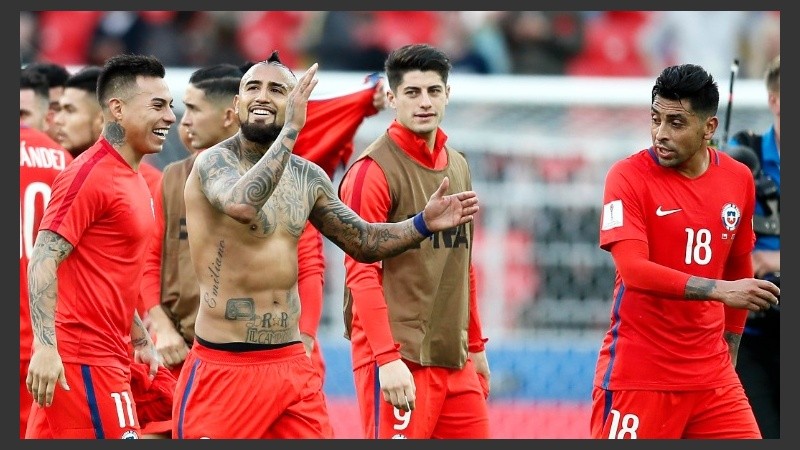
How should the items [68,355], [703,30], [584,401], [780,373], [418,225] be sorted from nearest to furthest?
[418,225] < [68,355] < [780,373] < [584,401] < [703,30]

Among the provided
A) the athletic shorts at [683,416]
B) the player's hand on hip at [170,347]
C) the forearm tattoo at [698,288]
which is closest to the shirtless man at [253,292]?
the forearm tattoo at [698,288]

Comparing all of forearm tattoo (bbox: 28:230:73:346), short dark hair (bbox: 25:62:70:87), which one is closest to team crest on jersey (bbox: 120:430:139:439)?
forearm tattoo (bbox: 28:230:73:346)

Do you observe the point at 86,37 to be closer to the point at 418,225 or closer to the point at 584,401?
the point at 584,401

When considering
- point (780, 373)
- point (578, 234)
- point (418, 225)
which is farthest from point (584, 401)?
point (418, 225)

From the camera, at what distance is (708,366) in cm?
606

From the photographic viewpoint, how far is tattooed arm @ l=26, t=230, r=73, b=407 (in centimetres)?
555

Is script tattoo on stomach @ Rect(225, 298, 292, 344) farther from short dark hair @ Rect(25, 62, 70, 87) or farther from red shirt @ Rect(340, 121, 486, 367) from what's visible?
short dark hair @ Rect(25, 62, 70, 87)

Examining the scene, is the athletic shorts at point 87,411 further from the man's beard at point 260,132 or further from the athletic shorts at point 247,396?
the man's beard at point 260,132

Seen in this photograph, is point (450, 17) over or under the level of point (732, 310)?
over

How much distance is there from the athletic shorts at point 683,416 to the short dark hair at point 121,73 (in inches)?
105

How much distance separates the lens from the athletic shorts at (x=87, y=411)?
597cm

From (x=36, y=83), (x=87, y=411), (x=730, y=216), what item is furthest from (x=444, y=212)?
(x=36, y=83)

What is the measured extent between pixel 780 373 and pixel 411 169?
2.55 metres

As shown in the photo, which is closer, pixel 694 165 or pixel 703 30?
pixel 694 165
